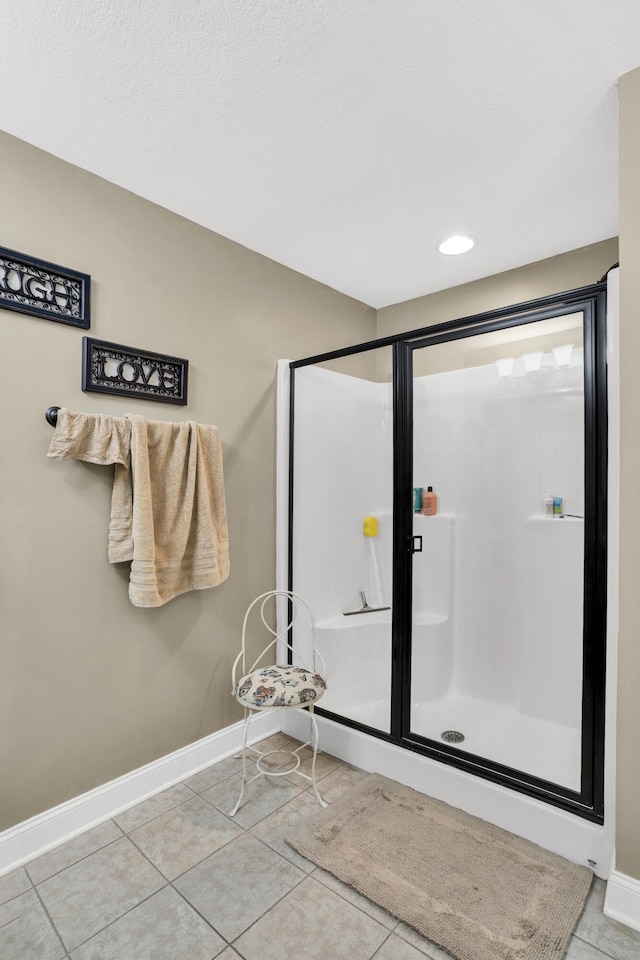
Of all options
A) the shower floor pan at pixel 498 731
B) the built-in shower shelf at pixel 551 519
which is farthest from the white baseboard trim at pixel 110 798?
the built-in shower shelf at pixel 551 519

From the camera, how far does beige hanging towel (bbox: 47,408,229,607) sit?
1.85 m

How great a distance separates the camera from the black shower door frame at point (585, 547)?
65.3 inches

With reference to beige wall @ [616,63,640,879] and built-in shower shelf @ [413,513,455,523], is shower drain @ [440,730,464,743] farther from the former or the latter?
built-in shower shelf @ [413,513,455,523]

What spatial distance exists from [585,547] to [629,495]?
31cm

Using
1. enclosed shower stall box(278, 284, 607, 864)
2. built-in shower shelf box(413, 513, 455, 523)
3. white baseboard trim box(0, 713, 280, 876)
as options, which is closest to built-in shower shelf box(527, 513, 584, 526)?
enclosed shower stall box(278, 284, 607, 864)

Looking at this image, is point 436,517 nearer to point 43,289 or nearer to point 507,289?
point 507,289

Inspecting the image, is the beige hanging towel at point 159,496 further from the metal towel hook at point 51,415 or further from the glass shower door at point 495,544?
the glass shower door at point 495,544

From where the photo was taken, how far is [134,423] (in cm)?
191

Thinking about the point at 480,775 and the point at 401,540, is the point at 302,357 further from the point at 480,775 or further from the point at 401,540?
the point at 480,775

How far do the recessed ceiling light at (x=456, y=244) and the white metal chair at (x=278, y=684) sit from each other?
73.2 inches

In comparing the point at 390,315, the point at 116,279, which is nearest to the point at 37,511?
the point at 116,279

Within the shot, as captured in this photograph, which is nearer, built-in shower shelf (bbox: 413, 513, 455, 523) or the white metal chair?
the white metal chair

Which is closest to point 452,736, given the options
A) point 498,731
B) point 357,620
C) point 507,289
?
point 498,731

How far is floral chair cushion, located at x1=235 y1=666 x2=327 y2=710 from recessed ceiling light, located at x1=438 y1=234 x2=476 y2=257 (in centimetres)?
209
